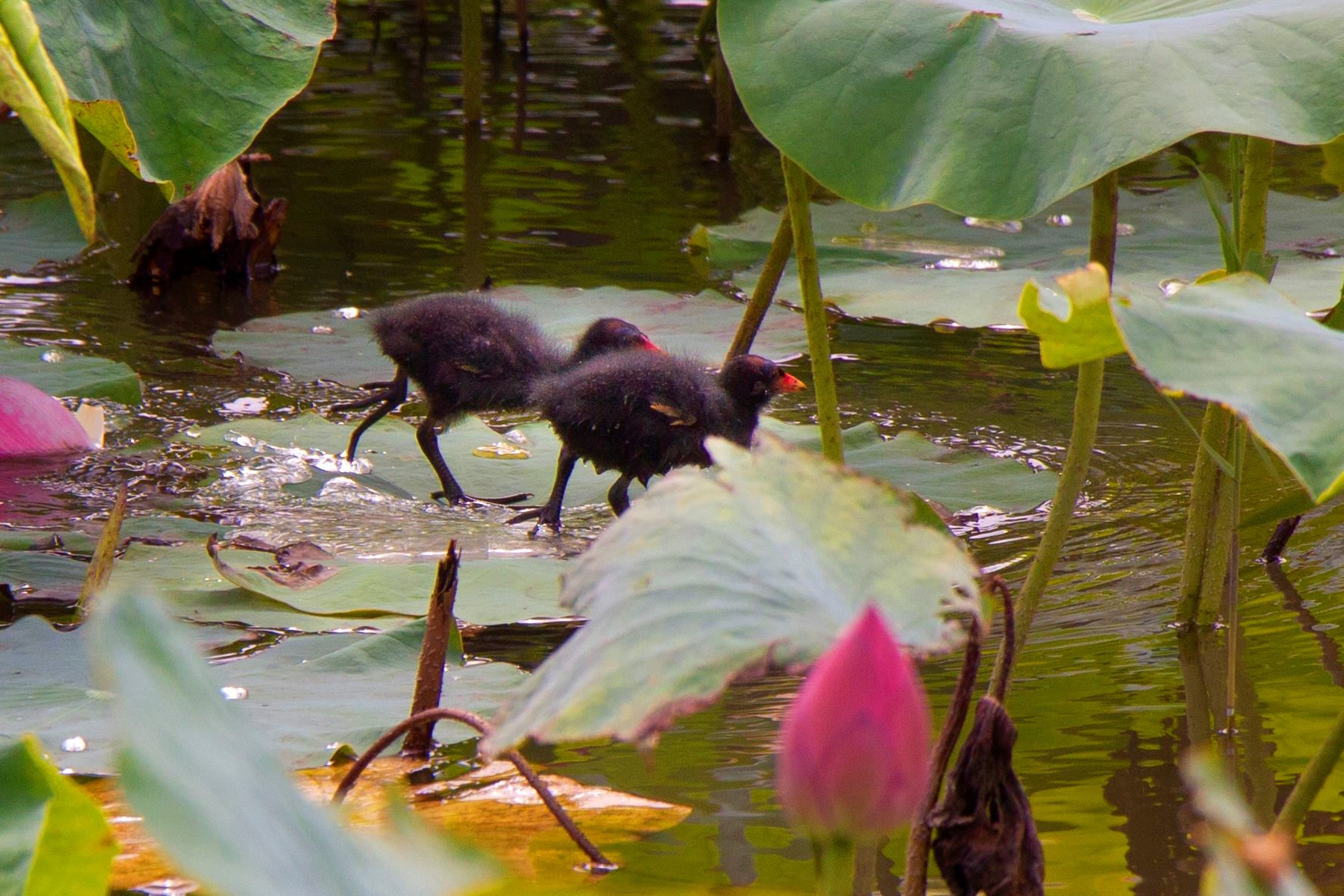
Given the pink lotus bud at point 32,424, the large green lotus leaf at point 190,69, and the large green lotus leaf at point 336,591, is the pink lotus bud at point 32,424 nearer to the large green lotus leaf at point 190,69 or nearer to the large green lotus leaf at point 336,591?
the large green lotus leaf at point 336,591

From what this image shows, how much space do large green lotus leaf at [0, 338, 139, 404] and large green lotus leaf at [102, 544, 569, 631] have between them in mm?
746

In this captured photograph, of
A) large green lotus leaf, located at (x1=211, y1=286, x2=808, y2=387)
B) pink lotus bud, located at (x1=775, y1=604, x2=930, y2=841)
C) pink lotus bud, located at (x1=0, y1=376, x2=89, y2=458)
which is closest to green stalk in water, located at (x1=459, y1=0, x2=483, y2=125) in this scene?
large green lotus leaf, located at (x1=211, y1=286, x2=808, y2=387)

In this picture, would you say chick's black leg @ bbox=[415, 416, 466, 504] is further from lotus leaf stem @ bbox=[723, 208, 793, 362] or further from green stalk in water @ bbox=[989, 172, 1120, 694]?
green stalk in water @ bbox=[989, 172, 1120, 694]

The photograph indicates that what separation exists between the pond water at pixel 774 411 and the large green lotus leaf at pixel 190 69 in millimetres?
720

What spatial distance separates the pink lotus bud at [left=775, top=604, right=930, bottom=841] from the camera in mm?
487

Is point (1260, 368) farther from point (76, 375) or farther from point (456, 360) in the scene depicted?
point (76, 375)

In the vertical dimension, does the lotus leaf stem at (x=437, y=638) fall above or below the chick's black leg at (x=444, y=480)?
above

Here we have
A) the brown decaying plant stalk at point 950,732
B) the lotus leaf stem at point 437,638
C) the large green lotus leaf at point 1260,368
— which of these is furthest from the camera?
the lotus leaf stem at point 437,638

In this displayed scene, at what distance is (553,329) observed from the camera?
11.1ft

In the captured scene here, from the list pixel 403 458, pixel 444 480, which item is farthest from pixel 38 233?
pixel 444 480

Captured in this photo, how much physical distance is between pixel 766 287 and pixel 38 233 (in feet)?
8.02

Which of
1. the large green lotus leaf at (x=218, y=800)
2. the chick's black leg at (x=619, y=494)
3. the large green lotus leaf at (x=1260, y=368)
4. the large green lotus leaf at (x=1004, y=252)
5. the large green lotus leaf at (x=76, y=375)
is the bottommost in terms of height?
the large green lotus leaf at (x=1004, y=252)

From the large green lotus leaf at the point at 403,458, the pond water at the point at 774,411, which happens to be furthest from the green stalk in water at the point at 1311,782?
the large green lotus leaf at the point at 403,458

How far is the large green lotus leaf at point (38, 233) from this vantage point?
12.7 ft
